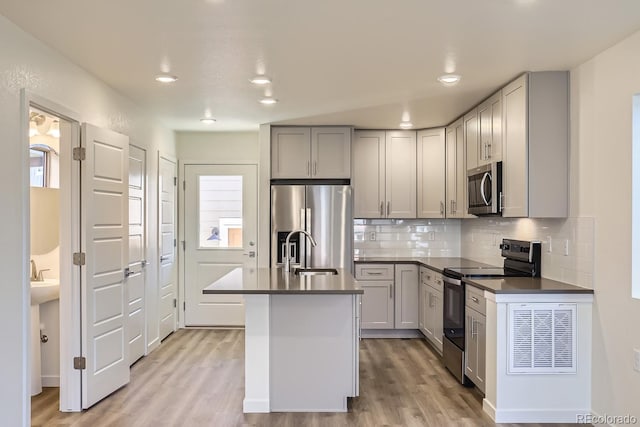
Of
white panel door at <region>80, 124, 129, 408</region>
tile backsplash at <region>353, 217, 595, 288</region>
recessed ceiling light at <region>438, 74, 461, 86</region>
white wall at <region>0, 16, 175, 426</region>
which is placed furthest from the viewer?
recessed ceiling light at <region>438, 74, 461, 86</region>

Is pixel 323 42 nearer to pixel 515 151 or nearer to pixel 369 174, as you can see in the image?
pixel 515 151

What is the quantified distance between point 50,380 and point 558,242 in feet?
13.3

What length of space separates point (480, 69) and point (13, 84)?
2884 mm

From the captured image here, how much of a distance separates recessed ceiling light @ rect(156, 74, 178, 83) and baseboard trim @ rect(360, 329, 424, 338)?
11.3 ft

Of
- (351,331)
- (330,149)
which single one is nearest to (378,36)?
(351,331)

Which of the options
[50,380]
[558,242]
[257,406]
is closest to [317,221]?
[257,406]

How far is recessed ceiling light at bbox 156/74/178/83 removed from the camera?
12.2ft

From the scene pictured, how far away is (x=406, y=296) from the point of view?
5.67m

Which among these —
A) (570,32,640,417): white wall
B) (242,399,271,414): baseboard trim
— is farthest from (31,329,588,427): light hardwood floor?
(570,32,640,417): white wall

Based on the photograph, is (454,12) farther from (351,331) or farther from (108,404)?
(108,404)

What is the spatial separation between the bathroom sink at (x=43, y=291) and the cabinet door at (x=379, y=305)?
9.97ft

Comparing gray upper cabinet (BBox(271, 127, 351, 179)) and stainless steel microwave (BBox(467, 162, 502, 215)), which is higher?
gray upper cabinet (BBox(271, 127, 351, 179))

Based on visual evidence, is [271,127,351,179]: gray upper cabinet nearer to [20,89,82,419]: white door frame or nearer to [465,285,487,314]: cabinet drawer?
[465,285,487,314]: cabinet drawer

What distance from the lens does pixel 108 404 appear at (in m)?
3.71
